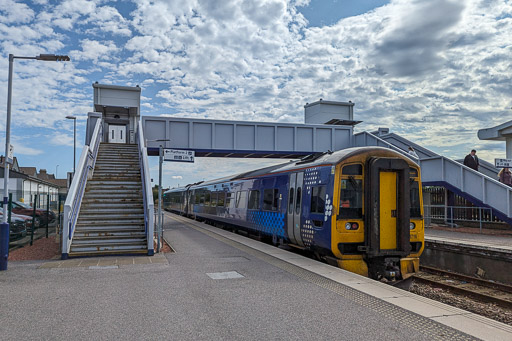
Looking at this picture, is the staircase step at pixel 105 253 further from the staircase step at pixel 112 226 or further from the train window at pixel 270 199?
the train window at pixel 270 199

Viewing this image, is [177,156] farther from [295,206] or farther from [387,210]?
[387,210]

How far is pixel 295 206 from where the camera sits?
448 inches

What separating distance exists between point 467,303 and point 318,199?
3.78 m

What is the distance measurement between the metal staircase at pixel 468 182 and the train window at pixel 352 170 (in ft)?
31.1

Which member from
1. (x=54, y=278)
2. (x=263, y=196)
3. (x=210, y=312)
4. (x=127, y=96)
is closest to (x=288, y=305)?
(x=210, y=312)

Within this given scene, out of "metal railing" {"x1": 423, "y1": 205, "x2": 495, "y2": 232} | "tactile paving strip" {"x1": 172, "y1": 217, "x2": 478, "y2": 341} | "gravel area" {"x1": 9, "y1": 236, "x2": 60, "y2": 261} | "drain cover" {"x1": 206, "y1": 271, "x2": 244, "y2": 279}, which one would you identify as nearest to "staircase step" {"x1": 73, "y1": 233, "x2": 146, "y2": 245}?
"gravel area" {"x1": 9, "y1": 236, "x2": 60, "y2": 261}

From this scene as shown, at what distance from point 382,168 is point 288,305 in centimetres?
446

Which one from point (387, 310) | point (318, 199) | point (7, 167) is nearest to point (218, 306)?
point (387, 310)

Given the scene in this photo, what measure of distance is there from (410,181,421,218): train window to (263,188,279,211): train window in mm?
4274

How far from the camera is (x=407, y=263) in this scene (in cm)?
921

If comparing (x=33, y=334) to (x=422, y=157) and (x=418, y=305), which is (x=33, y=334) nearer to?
(x=418, y=305)

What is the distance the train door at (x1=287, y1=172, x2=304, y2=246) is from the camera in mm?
11070

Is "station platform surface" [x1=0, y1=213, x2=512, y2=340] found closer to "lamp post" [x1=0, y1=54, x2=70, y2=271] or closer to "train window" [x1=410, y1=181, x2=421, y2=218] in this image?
"lamp post" [x1=0, y1=54, x2=70, y2=271]

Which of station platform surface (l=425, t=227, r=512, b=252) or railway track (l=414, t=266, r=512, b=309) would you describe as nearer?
railway track (l=414, t=266, r=512, b=309)
